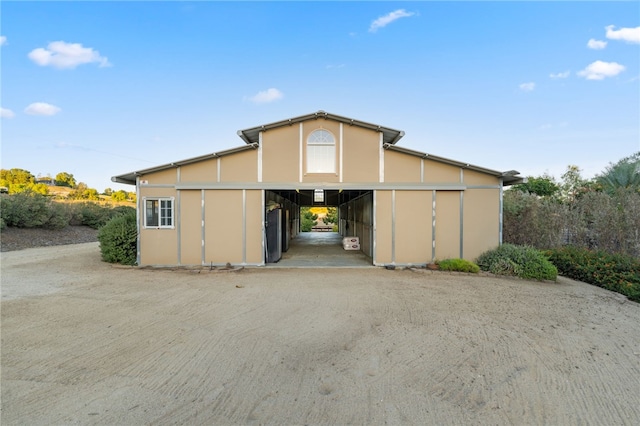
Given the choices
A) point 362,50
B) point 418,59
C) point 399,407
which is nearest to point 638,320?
point 399,407

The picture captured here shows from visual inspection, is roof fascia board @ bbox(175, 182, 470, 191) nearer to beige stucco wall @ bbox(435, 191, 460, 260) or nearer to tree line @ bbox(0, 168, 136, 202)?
beige stucco wall @ bbox(435, 191, 460, 260)

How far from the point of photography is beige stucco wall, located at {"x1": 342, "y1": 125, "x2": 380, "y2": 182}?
33.6 ft

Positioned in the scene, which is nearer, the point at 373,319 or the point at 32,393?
the point at 32,393

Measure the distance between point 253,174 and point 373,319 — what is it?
6.76 metres

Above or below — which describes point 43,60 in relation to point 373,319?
above

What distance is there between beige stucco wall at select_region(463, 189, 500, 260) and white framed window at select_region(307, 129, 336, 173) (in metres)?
4.96

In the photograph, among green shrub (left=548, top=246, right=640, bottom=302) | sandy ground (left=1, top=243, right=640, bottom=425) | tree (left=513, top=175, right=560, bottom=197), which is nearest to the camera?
sandy ground (left=1, top=243, right=640, bottom=425)

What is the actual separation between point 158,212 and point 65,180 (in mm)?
62362

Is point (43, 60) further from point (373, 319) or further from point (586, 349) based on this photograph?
point (586, 349)

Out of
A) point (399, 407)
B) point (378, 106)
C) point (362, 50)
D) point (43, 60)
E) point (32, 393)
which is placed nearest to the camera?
point (399, 407)

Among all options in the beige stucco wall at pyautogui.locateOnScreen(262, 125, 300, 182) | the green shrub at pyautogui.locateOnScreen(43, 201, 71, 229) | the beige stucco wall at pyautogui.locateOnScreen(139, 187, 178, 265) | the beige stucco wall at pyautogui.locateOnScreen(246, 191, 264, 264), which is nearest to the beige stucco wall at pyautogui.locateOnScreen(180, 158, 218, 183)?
the beige stucco wall at pyautogui.locateOnScreen(139, 187, 178, 265)

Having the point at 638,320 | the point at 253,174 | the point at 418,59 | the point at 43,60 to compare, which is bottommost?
the point at 638,320

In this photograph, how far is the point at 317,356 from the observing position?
12.7 feet

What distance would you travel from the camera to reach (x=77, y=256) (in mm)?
12461
